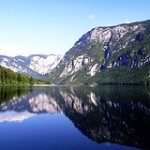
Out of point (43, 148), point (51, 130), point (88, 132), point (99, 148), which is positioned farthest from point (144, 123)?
point (43, 148)

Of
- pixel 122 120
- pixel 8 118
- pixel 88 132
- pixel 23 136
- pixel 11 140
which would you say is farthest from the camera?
pixel 8 118

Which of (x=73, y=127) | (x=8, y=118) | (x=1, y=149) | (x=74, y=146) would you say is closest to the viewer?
(x=1, y=149)

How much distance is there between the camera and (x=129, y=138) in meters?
38.9

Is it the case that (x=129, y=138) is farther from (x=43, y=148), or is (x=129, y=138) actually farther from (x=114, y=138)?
(x=43, y=148)

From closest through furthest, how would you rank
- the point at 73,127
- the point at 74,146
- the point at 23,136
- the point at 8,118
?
the point at 74,146
the point at 23,136
the point at 73,127
the point at 8,118

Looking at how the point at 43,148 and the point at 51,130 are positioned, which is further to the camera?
the point at 51,130

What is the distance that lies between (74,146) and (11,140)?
325 inches

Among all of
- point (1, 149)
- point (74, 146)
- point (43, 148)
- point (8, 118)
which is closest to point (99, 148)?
point (74, 146)

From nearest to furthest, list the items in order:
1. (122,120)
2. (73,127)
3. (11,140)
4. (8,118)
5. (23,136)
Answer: (11,140)
(23,136)
(73,127)
(122,120)
(8,118)

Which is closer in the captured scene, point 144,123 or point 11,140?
point 11,140

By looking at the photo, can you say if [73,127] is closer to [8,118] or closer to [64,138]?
[64,138]

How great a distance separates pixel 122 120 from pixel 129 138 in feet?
52.5

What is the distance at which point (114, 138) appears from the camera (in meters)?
39.0

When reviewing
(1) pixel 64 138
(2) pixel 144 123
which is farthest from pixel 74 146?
(2) pixel 144 123
